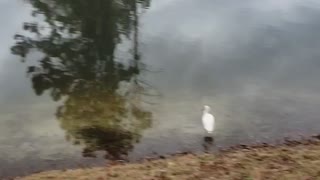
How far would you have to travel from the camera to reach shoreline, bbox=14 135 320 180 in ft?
15.3

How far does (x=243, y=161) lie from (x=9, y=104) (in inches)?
125

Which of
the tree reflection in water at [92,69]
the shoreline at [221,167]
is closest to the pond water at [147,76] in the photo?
the tree reflection in water at [92,69]

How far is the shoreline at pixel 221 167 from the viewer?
15.3 feet

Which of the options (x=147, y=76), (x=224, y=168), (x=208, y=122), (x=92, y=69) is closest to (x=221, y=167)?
(x=224, y=168)

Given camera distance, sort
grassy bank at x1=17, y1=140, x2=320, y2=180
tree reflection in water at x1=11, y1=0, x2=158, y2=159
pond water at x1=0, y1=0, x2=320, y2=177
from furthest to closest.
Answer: tree reflection in water at x1=11, y1=0, x2=158, y2=159, pond water at x1=0, y1=0, x2=320, y2=177, grassy bank at x1=17, y1=140, x2=320, y2=180

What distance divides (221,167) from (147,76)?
296 cm

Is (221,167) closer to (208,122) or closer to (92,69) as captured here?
(208,122)

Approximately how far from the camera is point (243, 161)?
16.2ft

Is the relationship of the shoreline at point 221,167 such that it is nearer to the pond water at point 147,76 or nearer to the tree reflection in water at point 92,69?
the pond water at point 147,76

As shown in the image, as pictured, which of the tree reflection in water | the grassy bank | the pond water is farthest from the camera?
the tree reflection in water

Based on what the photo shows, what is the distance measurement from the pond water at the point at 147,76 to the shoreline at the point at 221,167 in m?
0.41

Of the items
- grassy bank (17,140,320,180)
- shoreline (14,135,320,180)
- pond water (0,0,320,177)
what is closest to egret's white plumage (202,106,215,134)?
pond water (0,0,320,177)

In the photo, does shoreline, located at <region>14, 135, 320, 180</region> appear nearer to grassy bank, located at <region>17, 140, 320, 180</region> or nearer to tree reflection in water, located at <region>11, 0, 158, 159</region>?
grassy bank, located at <region>17, 140, 320, 180</region>

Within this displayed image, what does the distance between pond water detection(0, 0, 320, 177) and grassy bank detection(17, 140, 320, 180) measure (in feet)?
1.60
